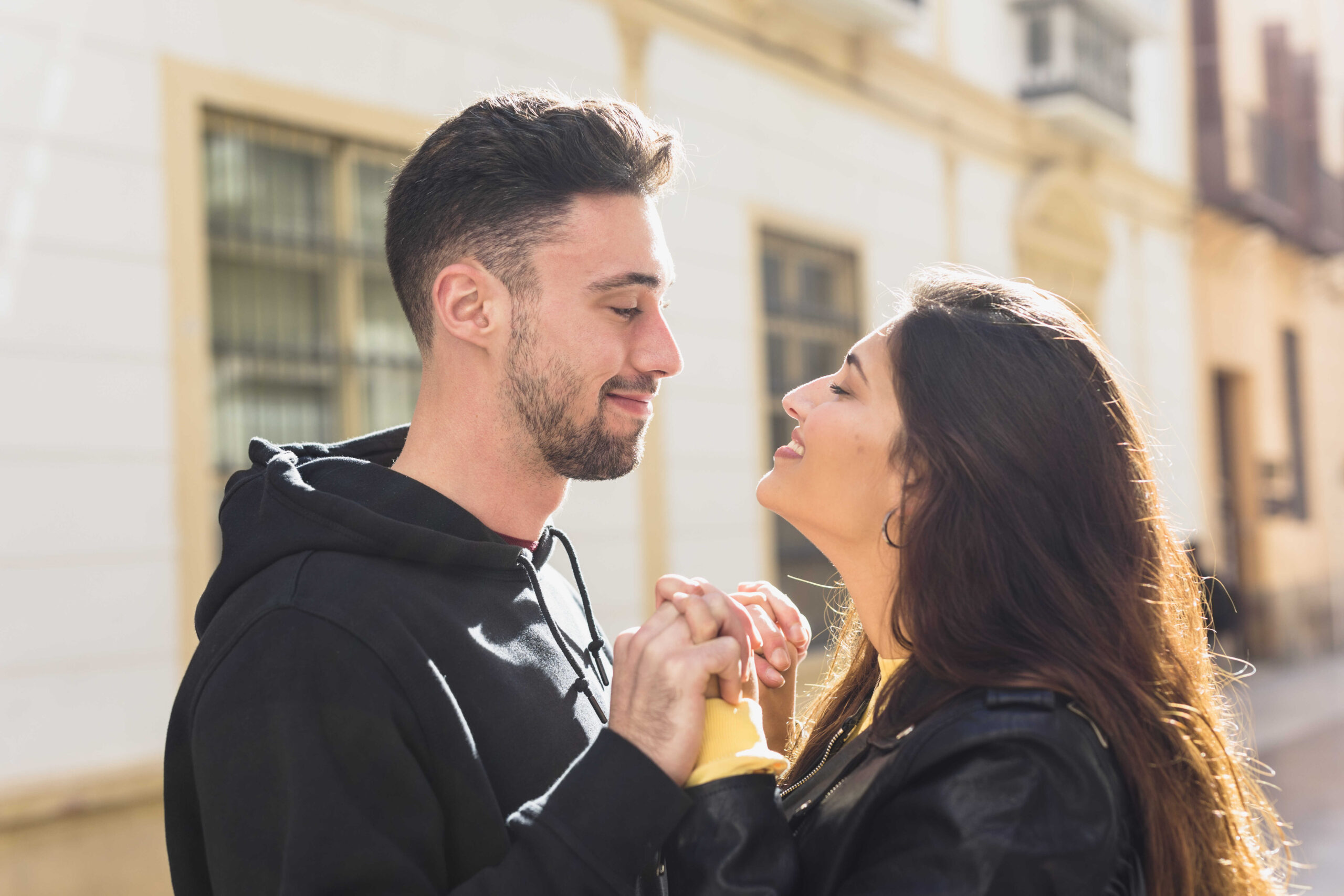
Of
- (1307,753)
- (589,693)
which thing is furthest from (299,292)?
(1307,753)

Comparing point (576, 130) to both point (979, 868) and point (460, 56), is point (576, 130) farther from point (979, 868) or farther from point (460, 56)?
point (460, 56)

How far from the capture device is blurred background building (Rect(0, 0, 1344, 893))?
3910mm

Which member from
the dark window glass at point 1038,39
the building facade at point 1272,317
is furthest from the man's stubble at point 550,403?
the building facade at point 1272,317

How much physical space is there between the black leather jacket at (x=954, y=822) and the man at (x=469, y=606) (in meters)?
0.10

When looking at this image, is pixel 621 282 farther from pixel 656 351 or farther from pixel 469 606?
pixel 469 606

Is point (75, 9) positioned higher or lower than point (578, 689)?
higher

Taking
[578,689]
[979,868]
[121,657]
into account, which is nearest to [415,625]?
[578,689]

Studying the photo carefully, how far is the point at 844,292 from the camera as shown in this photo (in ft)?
25.8

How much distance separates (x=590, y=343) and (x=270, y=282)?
304cm

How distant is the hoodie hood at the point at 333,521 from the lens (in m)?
1.71

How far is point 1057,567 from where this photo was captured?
174cm

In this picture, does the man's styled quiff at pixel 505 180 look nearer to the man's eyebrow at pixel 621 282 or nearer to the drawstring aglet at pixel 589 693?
the man's eyebrow at pixel 621 282

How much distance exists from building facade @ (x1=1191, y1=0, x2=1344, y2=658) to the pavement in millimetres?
881

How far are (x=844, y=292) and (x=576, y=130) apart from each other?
601 cm
